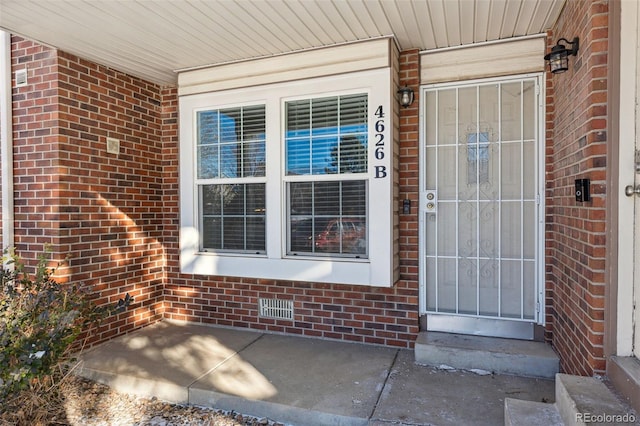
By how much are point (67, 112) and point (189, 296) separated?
228cm

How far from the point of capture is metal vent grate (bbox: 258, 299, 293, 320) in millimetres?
4043

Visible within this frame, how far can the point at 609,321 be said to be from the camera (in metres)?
2.15

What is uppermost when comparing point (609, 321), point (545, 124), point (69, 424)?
point (545, 124)

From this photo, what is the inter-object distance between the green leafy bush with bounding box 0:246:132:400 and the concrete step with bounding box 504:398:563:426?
284cm

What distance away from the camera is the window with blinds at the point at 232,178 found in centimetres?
391

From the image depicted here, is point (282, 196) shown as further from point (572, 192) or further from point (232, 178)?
point (572, 192)

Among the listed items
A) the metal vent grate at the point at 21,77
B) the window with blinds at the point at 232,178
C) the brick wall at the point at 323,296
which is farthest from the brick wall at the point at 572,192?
the metal vent grate at the point at 21,77

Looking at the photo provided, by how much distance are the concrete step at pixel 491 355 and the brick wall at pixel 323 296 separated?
329 mm

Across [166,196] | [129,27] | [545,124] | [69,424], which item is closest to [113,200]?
[166,196]

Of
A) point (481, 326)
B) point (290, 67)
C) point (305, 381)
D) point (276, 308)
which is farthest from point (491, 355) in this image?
point (290, 67)

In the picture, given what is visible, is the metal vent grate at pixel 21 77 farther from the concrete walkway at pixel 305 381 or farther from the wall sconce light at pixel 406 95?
the wall sconce light at pixel 406 95

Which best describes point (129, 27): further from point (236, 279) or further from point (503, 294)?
point (503, 294)

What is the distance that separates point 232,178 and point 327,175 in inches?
41.6

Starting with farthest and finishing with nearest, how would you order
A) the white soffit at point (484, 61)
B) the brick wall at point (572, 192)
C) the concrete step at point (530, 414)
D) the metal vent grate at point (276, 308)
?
the metal vent grate at point (276, 308), the white soffit at point (484, 61), the brick wall at point (572, 192), the concrete step at point (530, 414)
